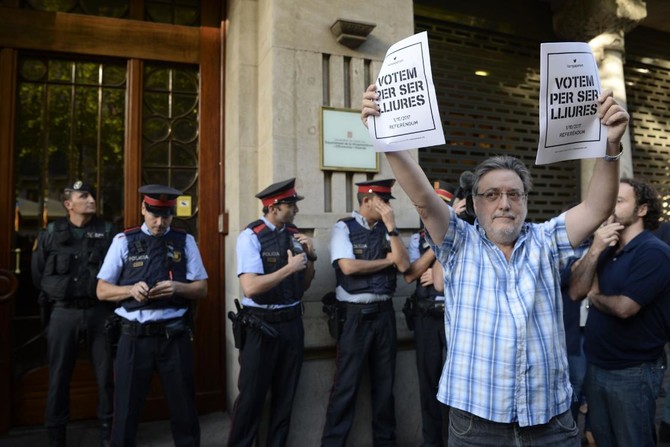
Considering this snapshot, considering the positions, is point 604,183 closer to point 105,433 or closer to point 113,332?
point 113,332

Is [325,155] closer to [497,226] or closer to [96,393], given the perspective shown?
[497,226]

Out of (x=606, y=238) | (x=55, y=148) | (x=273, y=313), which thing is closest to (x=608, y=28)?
(x=606, y=238)

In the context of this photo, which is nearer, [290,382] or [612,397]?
[612,397]

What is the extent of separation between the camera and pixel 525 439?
1.96m

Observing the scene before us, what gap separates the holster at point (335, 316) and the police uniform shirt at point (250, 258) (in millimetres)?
406

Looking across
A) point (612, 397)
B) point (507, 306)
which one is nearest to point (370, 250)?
point (612, 397)

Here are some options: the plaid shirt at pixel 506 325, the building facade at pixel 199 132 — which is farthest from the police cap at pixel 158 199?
the plaid shirt at pixel 506 325

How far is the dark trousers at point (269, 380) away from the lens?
3.91 meters

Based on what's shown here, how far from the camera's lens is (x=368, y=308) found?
13.9 ft

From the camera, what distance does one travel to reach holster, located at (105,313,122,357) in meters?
3.94

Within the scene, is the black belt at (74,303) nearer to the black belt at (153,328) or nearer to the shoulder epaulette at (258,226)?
the black belt at (153,328)

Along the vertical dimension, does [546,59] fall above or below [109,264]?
above

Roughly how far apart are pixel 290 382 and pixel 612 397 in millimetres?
2284

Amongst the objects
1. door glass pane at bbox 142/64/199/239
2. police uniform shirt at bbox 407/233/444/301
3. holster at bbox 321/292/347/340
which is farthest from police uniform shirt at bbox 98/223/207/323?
police uniform shirt at bbox 407/233/444/301
